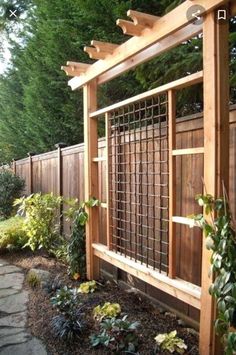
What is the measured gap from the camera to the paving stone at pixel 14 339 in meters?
2.72

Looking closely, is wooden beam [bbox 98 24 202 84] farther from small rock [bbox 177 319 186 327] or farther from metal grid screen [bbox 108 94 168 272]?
small rock [bbox 177 319 186 327]

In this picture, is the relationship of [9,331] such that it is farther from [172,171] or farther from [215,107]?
[215,107]

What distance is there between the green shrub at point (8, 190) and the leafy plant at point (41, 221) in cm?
315

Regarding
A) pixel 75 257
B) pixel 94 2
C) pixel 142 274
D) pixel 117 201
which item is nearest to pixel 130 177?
pixel 117 201

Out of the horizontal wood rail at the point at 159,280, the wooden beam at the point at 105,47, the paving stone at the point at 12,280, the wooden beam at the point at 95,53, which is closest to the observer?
the horizontal wood rail at the point at 159,280

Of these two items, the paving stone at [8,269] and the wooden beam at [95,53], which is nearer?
the wooden beam at [95,53]

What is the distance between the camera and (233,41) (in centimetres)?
309

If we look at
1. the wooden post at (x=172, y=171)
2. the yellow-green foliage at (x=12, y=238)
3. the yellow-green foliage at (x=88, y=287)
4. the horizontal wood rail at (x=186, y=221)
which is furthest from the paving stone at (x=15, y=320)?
the yellow-green foliage at (x=12, y=238)

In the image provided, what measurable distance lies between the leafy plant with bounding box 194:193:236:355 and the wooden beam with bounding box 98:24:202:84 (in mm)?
1194

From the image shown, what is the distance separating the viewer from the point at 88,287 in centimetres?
358

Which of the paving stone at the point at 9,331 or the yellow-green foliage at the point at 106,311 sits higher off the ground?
the yellow-green foliage at the point at 106,311

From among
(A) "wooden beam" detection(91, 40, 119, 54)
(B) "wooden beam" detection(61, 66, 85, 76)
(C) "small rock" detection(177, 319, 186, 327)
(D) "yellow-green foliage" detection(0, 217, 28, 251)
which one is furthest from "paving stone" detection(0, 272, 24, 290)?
(A) "wooden beam" detection(91, 40, 119, 54)

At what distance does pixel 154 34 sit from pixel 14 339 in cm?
257

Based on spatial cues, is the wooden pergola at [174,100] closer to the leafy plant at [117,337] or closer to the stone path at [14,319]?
the leafy plant at [117,337]
